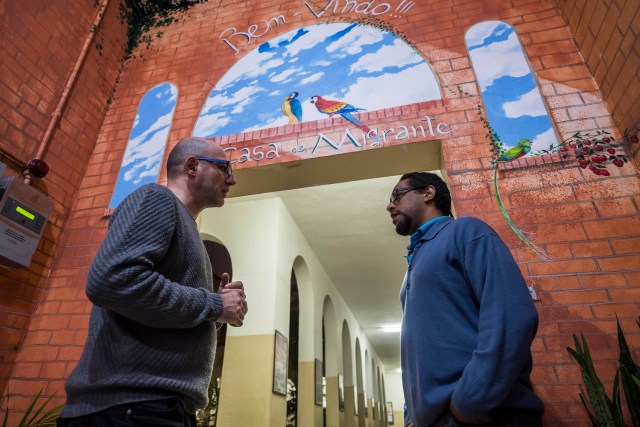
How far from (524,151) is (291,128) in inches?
62.9

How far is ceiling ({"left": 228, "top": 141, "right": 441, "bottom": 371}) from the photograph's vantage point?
2893mm

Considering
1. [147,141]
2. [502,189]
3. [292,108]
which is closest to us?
[502,189]

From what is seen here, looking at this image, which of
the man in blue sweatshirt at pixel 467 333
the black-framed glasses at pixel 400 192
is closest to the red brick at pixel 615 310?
the man in blue sweatshirt at pixel 467 333

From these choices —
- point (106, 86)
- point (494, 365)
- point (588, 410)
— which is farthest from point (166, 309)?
point (106, 86)

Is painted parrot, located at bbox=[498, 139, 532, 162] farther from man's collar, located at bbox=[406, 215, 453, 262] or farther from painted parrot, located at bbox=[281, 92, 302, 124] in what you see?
painted parrot, located at bbox=[281, 92, 302, 124]

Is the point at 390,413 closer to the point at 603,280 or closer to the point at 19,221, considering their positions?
the point at 603,280

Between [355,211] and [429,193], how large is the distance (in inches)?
147

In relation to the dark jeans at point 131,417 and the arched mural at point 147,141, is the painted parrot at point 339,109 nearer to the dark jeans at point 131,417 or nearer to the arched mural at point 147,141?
the arched mural at point 147,141

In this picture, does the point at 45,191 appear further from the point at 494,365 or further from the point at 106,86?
the point at 494,365

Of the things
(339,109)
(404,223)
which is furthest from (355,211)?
(404,223)

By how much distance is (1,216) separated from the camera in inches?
96.7

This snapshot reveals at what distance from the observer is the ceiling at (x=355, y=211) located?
2893mm

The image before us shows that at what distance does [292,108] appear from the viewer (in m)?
3.13

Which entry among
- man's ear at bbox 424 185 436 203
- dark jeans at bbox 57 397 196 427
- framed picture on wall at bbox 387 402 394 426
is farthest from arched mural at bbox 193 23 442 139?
framed picture on wall at bbox 387 402 394 426
